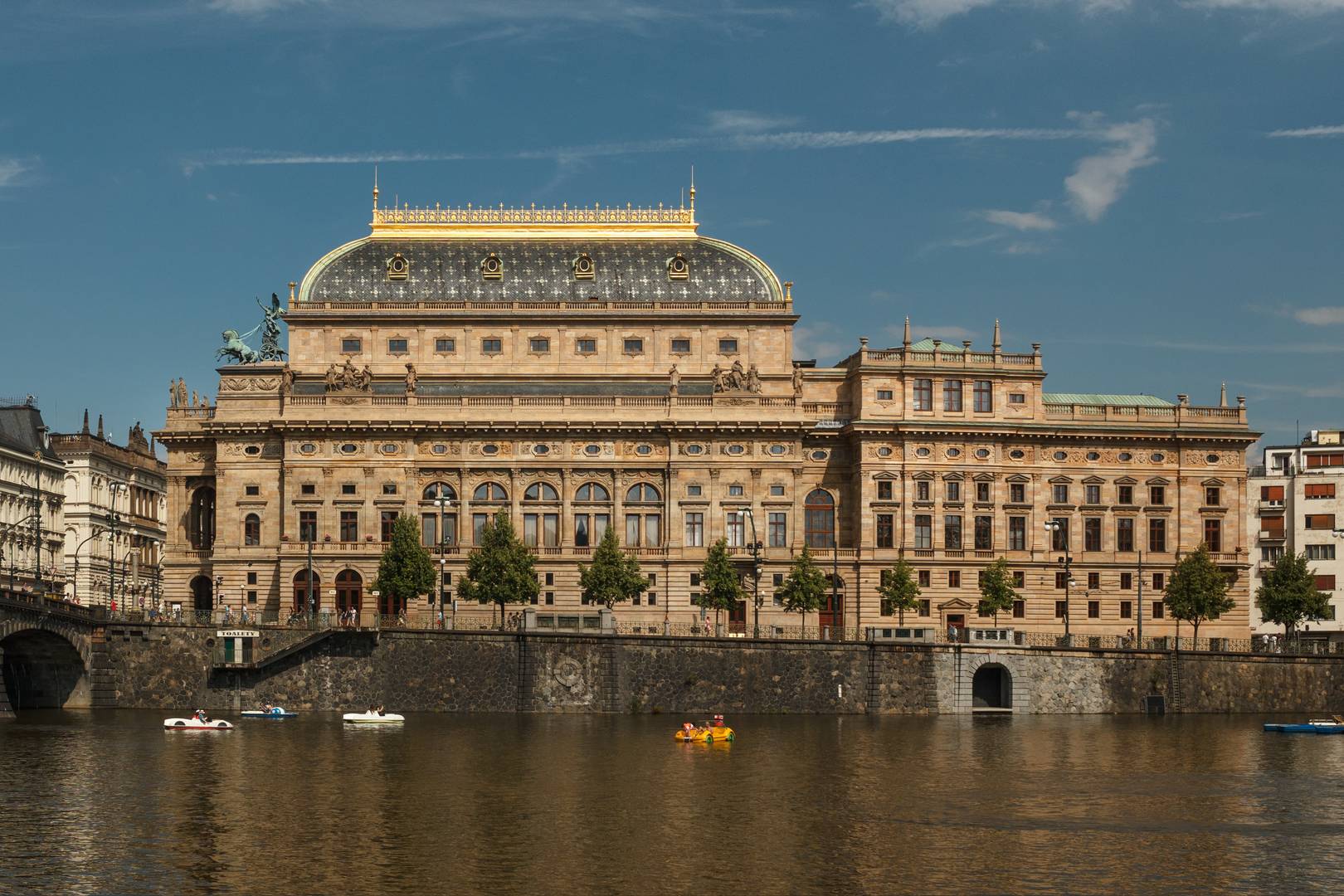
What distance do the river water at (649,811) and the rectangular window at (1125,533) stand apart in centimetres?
3617

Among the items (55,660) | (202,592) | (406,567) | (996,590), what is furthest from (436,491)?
(996,590)

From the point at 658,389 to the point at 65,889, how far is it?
91254mm

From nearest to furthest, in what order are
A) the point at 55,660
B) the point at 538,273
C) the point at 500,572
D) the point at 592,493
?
the point at 55,660 < the point at 500,572 < the point at 592,493 < the point at 538,273

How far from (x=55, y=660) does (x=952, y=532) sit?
204 ft

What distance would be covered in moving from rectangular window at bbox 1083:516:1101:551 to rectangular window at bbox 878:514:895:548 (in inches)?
562

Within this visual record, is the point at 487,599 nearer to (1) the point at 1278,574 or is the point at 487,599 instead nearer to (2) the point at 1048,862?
(1) the point at 1278,574

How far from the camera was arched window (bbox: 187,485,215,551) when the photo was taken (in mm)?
151125

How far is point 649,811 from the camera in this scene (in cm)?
7888

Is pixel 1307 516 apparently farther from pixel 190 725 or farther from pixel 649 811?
pixel 649 811

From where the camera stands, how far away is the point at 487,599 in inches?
5330

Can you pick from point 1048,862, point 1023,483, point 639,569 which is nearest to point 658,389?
point 639,569

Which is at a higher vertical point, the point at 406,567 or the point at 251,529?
the point at 251,529

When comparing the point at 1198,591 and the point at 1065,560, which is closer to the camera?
the point at 1065,560

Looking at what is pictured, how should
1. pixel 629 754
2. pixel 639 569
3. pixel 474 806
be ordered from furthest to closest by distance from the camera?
1. pixel 639 569
2. pixel 629 754
3. pixel 474 806
